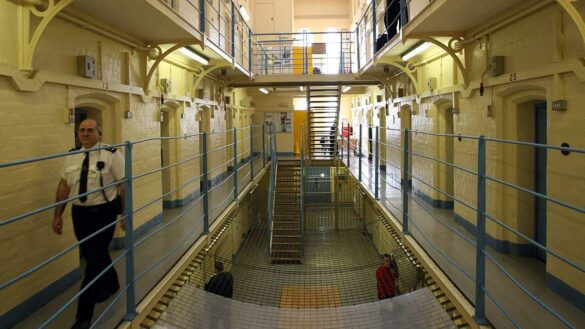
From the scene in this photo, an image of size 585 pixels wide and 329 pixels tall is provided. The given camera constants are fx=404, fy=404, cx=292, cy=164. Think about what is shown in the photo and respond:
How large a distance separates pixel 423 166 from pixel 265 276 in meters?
2.83

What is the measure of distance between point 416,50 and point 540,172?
8.02 ft

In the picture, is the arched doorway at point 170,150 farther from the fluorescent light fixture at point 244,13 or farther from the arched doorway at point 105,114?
the fluorescent light fixture at point 244,13

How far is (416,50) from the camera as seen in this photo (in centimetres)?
529

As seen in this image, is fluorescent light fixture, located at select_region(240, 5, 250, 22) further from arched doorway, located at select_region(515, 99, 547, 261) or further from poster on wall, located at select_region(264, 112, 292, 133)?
arched doorway, located at select_region(515, 99, 547, 261)

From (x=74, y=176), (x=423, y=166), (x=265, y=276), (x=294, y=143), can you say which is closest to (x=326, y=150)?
(x=294, y=143)

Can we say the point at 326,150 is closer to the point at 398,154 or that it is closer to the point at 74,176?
the point at 398,154

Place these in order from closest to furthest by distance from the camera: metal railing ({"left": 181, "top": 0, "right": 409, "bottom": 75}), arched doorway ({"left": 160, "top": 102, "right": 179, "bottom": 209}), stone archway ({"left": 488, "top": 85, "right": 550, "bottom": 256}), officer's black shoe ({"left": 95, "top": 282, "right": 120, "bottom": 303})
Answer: officer's black shoe ({"left": 95, "top": 282, "right": 120, "bottom": 303}), stone archway ({"left": 488, "top": 85, "right": 550, "bottom": 256}), metal railing ({"left": 181, "top": 0, "right": 409, "bottom": 75}), arched doorway ({"left": 160, "top": 102, "right": 179, "bottom": 209})

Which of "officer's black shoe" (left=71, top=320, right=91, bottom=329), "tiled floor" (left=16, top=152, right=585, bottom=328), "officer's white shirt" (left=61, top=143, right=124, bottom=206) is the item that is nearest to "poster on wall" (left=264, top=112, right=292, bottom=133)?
"tiled floor" (left=16, top=152, right=585, bottom=328)

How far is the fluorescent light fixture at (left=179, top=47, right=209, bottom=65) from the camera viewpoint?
515 centimetres

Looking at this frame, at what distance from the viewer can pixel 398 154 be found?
7.52 meters

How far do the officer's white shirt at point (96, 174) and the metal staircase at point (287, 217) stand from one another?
13.4 ft

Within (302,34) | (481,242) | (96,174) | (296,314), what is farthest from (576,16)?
(302,34)

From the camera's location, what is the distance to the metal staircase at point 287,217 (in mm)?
6945

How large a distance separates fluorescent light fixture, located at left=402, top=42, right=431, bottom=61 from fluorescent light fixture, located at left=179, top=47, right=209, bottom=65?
293cm
